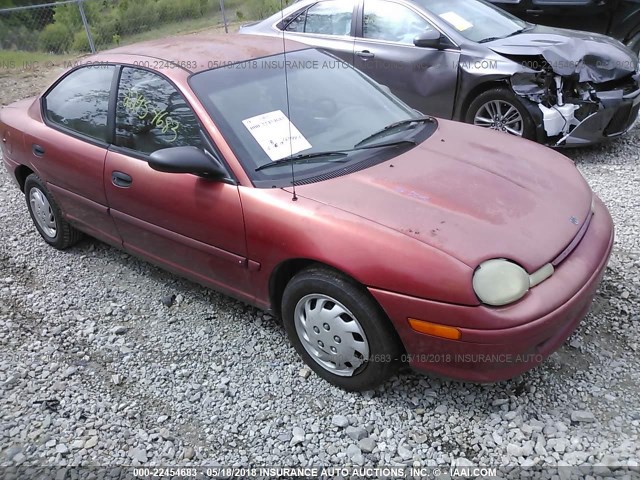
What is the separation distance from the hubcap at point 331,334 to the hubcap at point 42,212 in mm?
2478

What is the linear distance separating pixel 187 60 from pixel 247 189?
1023 millimetres

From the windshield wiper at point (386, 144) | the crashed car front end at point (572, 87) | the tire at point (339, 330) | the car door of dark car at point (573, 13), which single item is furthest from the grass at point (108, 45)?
the tire at point (339, 330)

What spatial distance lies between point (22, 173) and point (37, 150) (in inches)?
22.5

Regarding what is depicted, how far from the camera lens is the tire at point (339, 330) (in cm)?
241

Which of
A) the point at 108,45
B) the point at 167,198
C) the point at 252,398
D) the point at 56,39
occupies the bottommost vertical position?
the point at 108,45

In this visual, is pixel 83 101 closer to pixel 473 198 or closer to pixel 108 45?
pixel 473 198

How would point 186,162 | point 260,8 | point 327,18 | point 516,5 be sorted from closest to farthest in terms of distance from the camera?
point 186,162 < point 327,18 < point 516,5 < point 260,8

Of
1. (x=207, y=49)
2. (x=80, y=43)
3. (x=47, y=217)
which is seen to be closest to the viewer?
(x=207, y=49)

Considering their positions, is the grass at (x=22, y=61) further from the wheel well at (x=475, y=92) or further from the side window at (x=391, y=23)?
the wheel well at (x=475, y=92)

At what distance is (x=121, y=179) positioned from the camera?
3234 mm

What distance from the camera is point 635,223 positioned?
13.0 feet

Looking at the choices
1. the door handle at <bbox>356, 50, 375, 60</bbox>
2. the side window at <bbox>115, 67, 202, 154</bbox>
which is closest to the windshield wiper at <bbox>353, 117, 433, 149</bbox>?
the side window at <bbox>115, 67, 202, 154</bbox>

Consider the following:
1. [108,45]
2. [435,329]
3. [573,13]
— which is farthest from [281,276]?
[108,45]

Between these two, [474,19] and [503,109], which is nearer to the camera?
[503,109]
